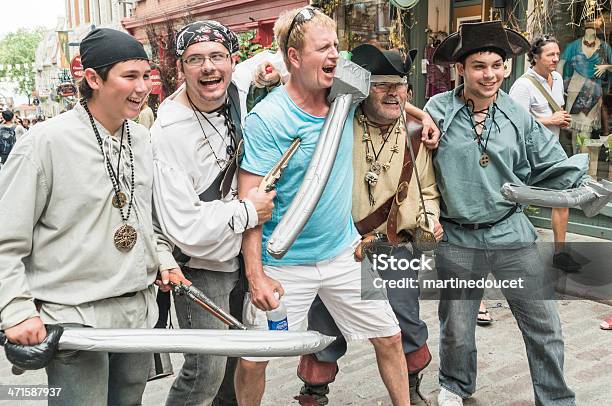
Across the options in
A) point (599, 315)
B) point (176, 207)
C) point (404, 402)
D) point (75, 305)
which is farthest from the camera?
point (599, 315)

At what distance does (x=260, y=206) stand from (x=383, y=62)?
993 mm

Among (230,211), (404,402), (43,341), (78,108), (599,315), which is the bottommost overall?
(599,315)

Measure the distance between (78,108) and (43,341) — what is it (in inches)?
34.0

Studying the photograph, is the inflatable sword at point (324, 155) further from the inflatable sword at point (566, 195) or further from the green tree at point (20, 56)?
the green tree at point (20, 56)

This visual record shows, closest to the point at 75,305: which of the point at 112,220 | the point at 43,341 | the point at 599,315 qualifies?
the point at 43,341

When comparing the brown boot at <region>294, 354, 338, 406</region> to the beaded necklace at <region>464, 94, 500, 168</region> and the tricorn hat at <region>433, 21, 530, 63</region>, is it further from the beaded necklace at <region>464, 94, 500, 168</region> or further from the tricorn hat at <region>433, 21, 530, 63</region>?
the tricorn hat at <region>433, 21, 530, 63</region>

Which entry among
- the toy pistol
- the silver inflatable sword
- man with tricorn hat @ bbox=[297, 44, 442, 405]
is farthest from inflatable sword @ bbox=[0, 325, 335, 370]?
man with tricorn hat @ bbox=[297, 44, 442, 405]

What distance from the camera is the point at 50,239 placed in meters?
2.15

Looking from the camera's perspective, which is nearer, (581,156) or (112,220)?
(112,220)

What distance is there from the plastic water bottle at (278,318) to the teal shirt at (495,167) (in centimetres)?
106

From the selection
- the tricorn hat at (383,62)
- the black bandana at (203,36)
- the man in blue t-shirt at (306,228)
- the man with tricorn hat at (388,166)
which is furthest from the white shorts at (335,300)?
the black bandana at (203,36)

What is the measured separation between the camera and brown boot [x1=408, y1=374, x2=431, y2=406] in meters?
3.49

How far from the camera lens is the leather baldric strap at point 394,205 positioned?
3133 millimetres

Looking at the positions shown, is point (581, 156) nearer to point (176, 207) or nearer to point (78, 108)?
point (176, 207)
